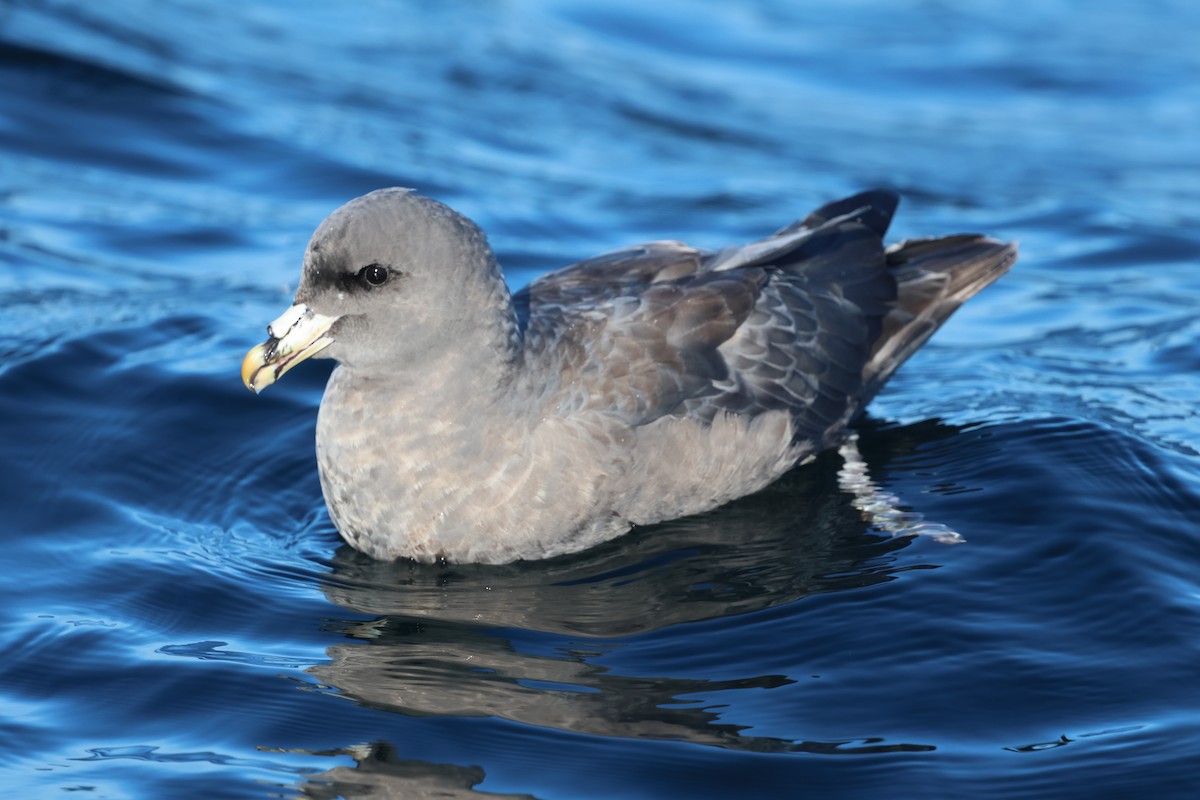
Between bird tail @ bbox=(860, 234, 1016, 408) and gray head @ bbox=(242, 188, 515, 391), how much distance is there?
2.18 meters

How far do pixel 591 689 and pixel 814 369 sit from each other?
2.34 meters

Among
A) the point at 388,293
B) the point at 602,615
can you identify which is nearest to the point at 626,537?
the point at 602,615

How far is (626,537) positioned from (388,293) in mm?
1410

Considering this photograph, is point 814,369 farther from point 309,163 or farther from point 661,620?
point 309,163

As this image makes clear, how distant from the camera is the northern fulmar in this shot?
5934 millimetres

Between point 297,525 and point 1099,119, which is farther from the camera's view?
point 1099,119

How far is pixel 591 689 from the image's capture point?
530cm

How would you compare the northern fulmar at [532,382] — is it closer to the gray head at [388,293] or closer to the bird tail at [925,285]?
the gray head at [388,293]

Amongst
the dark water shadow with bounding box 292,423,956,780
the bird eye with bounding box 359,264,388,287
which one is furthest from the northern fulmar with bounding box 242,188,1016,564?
the dark water shadow with bounding box 292,423,956,780

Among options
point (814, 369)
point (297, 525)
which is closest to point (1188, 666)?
point (814, 369)

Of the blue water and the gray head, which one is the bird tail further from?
the gray head

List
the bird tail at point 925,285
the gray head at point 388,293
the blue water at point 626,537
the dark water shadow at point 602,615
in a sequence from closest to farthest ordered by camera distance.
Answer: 1. the blue water at point 626,537
2. the dark water shadow at point 602,615
3. the gray head at point 388,293
4. the bird tail at point 925,285

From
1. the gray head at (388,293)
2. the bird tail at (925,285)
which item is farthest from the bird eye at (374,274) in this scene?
the bird tail at (925,285)

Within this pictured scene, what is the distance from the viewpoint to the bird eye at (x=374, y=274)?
5.89m
